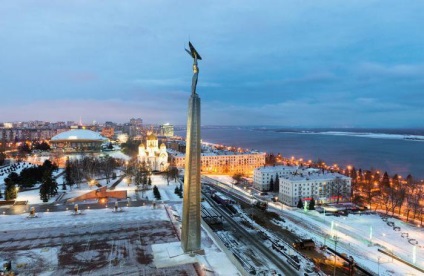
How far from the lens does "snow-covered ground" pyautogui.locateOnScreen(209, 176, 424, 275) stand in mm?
21656

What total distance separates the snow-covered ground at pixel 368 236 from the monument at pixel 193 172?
12.8m

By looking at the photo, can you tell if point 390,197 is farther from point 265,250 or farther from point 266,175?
point 265,250

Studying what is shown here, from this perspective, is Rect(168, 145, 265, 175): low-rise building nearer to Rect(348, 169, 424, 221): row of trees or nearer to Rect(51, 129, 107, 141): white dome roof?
Rect(348, 169, 424, 221): row of trees

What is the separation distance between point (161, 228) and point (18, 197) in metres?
20.7

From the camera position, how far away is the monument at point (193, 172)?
1571cm

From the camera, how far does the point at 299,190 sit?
40.3 m

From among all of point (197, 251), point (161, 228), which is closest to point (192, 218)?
point (197, 251)

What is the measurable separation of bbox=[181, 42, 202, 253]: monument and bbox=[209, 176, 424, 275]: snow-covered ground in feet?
42.1

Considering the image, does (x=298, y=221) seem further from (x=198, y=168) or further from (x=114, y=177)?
(x=114, y=177)

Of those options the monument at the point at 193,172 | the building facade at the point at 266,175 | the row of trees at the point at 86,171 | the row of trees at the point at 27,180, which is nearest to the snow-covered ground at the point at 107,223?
the monument at the point at 193,172

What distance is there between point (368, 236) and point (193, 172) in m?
19.0

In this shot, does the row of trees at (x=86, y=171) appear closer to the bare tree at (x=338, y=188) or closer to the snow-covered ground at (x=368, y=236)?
the snow-covered ground at (x=368, y=236)

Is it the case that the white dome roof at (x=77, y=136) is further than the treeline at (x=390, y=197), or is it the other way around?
the white dome roof at (x=77, y=136)

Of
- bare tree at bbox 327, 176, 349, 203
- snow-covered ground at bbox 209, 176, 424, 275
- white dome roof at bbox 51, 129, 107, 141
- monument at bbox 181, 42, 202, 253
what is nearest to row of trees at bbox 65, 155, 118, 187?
snow-covered ground at bbox 209, 176, 424, 275
